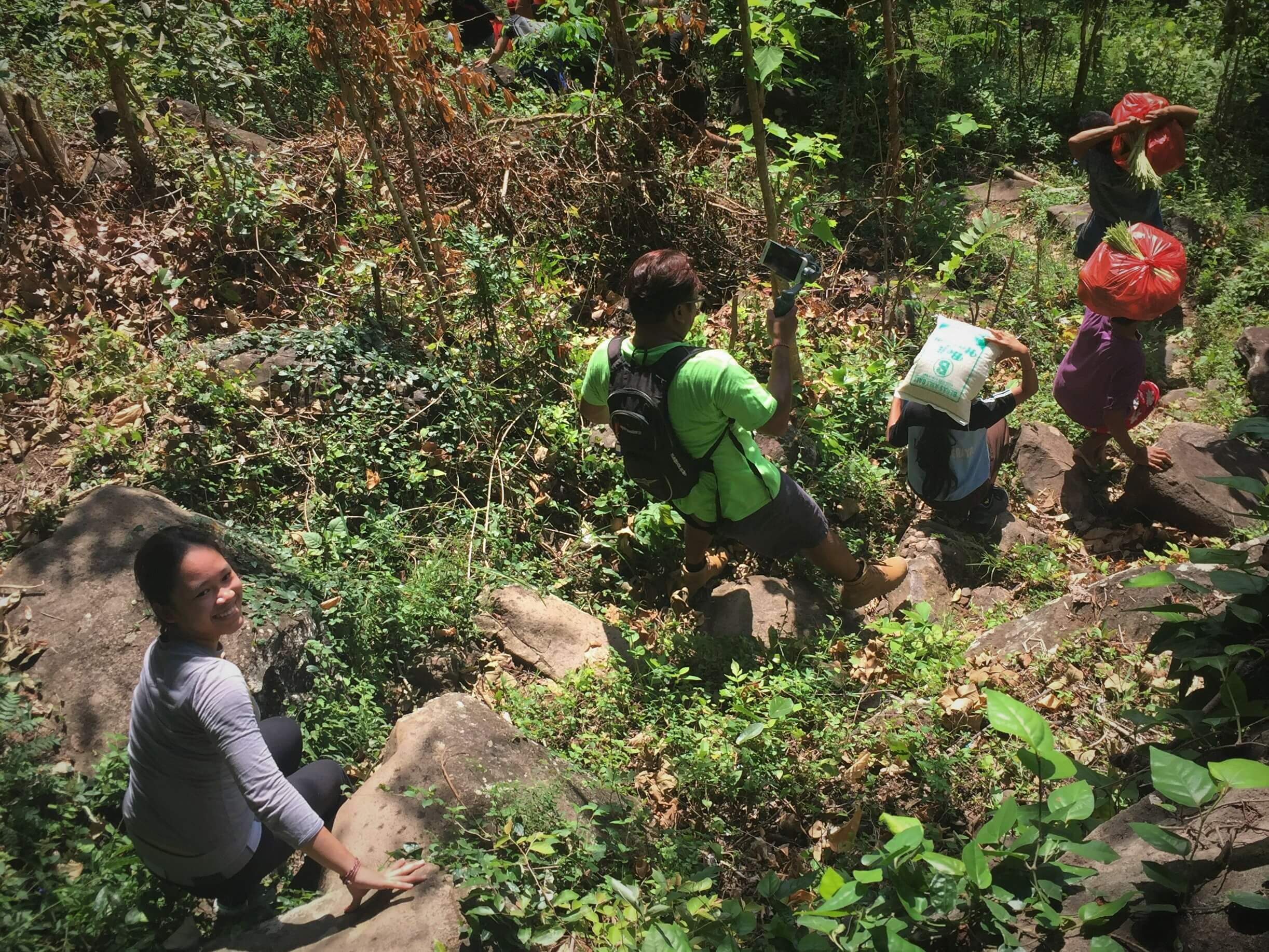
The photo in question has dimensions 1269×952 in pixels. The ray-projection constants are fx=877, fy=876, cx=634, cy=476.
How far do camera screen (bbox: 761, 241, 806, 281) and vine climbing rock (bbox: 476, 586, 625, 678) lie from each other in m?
1.95

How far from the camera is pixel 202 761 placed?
2.83 m

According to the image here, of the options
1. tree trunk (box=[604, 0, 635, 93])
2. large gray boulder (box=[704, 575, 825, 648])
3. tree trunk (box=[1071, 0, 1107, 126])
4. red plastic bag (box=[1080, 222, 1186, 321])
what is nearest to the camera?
large gray boulder (box=[704, 575, 825, 648])

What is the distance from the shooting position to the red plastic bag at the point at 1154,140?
570 cm

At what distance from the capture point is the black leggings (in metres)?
3.06

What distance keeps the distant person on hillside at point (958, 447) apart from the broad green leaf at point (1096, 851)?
2.88 meters

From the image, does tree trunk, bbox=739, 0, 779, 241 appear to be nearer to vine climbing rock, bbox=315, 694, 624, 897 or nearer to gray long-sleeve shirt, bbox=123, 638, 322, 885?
vine climbing rock, bbox=315, 694, 624, 897

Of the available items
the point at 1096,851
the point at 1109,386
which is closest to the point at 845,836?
the point at 1096,851

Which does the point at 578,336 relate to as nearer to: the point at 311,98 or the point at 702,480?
the point at 702,480

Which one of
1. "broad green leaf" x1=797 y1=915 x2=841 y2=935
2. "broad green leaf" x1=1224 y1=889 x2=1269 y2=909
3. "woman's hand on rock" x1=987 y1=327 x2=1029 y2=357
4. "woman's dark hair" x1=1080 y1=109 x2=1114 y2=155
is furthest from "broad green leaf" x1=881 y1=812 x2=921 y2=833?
"woman's dark hair" x1=1080 y1=109 x2=1114 y2=155

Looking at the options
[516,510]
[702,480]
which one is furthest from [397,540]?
[702,480]

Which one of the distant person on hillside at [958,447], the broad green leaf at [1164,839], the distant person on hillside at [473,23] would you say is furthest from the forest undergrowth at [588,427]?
the distant person on hillside at [473,23]

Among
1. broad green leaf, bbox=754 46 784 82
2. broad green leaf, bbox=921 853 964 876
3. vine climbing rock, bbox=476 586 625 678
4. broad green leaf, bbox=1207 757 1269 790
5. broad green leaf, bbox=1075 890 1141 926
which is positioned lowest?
vine climbing rock, bbox=476 586 625 678

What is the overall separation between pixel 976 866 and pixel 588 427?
11.9 feet

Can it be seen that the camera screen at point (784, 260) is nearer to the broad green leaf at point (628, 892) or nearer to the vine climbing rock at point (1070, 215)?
the broad green leaf at point (628, 892)
